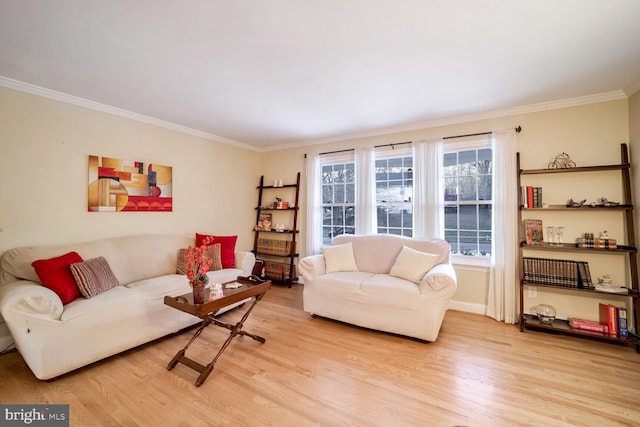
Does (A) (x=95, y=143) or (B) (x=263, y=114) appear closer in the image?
(A) (x=95, y=143)

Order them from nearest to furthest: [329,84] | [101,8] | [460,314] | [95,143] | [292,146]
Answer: [101,8]
[329,84]
[95,143]
[460,314]
[292,146]

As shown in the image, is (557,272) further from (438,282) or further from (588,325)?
(438,282)

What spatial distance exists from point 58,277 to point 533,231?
491cm

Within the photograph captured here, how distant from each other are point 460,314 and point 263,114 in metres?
3.65

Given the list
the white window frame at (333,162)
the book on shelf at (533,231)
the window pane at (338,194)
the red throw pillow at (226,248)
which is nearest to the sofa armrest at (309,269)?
the red throw pillow at (226,248)

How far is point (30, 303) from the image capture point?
2008mm

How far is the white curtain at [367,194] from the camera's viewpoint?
4211 mm

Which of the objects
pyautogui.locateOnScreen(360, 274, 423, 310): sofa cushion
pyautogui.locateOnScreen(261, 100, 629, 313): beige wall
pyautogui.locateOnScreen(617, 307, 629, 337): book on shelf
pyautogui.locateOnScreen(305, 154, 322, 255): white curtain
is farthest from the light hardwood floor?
pyautogui.locateOnScreen(305, 154, 322, 255): white curtain

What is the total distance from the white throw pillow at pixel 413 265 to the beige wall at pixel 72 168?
3.06m

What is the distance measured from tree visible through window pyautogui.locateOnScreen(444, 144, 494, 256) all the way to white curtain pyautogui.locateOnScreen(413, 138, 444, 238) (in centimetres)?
13

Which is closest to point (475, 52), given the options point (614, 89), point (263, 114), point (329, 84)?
point (329, 84)

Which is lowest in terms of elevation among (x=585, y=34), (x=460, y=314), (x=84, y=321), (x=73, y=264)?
(x=460, y=314)

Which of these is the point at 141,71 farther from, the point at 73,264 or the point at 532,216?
the point at 532,216

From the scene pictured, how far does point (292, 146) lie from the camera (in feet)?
16.5
